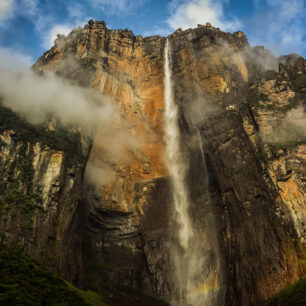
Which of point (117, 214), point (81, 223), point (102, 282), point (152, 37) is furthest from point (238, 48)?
A: point (102, 282)

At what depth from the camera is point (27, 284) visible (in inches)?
834

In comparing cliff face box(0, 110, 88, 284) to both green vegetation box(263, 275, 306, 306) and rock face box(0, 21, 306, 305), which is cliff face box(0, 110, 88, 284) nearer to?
rock face box(0, 21, 306, 305)

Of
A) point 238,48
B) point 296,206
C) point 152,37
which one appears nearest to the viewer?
point 296,206

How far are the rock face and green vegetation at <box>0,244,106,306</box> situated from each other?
3354mm

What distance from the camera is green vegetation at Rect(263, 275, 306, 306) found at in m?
23.2

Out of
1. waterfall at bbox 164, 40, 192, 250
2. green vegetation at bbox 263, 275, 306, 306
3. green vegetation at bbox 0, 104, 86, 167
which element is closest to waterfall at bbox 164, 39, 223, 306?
waterfall at bbox 164, 40, 192, 250

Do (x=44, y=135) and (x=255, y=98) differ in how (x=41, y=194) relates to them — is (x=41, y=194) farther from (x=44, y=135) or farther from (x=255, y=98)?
(x=255, y=98)

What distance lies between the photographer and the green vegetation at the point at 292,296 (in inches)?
915

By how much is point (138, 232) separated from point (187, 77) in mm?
26889

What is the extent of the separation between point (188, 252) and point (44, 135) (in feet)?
71.5

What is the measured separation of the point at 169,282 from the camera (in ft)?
115

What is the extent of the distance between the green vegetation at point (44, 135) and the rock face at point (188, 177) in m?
0.83

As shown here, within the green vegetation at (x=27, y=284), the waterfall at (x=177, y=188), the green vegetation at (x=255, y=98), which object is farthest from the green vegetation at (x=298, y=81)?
the green vegetation at (x=27, y=284)

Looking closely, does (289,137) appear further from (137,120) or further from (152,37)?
(152,37)
